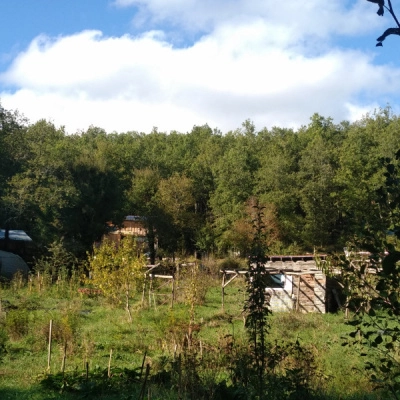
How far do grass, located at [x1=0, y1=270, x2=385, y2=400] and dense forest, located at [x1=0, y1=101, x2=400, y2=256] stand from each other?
837 centimetres

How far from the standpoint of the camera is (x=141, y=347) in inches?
513

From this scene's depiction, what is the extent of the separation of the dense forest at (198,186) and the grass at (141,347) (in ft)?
27.5

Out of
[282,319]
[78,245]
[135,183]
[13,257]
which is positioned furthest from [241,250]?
[282,319]

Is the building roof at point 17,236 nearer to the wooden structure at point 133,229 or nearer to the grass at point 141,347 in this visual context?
the wooden structure at point 133,229

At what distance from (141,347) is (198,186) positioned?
35138 mm

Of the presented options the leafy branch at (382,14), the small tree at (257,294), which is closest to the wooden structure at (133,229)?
the small tree at (257,294)

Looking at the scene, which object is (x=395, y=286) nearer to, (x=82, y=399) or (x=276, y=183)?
(x=82, y=399)

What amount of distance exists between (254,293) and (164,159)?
47.6m

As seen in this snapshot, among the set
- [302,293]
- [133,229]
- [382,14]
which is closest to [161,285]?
[302,293]

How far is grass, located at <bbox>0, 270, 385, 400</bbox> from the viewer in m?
7.29

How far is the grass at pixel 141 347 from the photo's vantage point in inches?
287

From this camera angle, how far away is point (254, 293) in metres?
4.82

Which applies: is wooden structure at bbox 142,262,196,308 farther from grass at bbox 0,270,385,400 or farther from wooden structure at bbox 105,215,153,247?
wooden structure at bbox 105,215,153,247

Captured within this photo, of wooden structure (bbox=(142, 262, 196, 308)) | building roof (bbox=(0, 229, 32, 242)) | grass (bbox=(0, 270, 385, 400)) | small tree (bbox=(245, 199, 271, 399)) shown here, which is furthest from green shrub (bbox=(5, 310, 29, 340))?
building roof (bbox=(0, 229, 32, 242))
